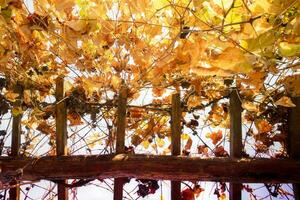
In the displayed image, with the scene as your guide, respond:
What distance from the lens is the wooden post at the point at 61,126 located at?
1.99 m

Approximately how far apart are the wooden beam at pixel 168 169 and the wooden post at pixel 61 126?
11cm

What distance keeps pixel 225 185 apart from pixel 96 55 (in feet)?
3.46

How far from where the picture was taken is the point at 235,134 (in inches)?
80.3

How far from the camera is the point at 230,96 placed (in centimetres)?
210

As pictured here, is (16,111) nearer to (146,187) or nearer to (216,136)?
(146,187)

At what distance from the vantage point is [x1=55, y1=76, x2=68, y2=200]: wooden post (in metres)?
1.99

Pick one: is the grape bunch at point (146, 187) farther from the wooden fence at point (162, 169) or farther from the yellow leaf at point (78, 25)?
the yellow leaf at point (78, 25)

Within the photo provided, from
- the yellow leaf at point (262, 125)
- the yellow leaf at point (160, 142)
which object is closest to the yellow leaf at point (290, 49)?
the yellow leaf at point (262, 125)

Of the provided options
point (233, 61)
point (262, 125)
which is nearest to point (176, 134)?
point (262, 125)

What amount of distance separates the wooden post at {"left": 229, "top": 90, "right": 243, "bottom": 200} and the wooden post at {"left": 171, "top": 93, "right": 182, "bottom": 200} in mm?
288

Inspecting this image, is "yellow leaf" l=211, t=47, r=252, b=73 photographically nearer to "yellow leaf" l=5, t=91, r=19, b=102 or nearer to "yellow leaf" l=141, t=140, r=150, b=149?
"yellow leaf" l=5, t=91, r=19, b=102

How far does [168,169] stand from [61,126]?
2.15ft

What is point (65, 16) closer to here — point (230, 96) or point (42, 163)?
point (42, 163)

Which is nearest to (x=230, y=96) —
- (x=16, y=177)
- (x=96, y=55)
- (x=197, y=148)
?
(x=197, y=148)
